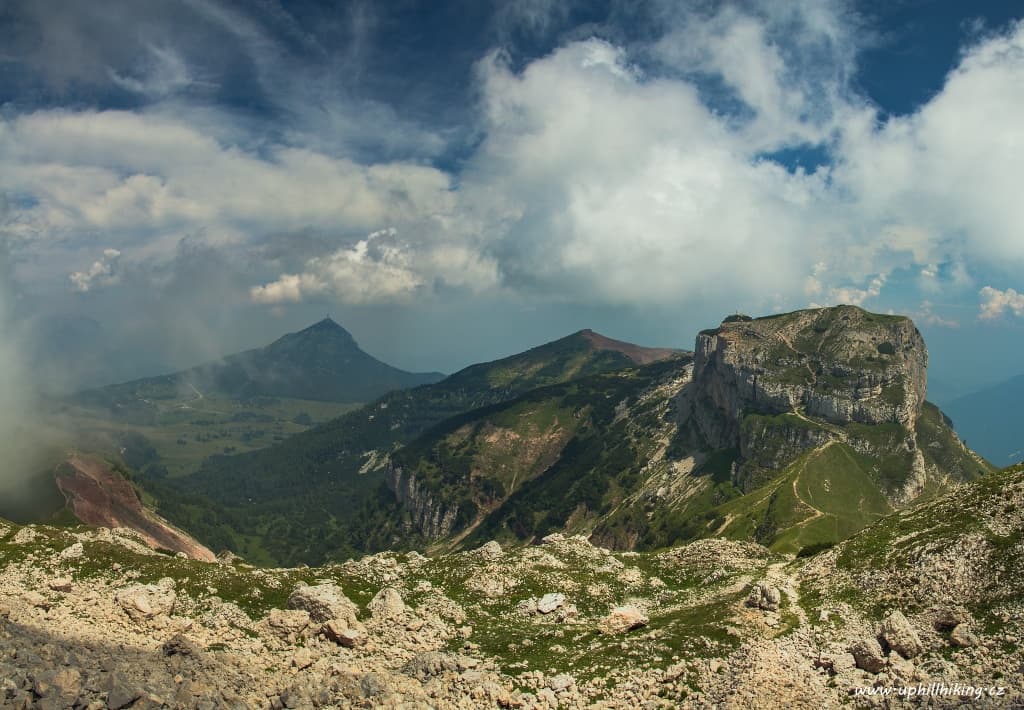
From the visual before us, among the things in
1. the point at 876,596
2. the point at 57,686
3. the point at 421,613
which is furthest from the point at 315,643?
the point at 876,596

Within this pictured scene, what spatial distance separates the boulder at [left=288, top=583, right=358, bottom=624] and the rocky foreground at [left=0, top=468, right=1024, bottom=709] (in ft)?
0.51

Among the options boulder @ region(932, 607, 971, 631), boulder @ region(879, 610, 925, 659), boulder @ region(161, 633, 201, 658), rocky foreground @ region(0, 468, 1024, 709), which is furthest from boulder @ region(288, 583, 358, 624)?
boulder @ region(932, 607, 971, 631)

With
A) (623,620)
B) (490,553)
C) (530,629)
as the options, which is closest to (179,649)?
(530,629)

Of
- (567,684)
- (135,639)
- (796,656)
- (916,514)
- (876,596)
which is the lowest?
(135,639)

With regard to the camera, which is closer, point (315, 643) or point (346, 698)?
point (346, 698)

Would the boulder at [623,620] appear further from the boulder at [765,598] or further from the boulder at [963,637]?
the boulder at [963,637]

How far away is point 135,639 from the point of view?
150 ft

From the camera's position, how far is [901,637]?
41969 millimetres

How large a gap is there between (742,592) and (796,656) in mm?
14474

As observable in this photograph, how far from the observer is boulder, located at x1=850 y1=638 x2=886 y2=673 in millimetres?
40438

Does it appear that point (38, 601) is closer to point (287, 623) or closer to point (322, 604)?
point (287, 623)

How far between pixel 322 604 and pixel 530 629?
18.1m

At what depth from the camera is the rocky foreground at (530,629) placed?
37.3 m

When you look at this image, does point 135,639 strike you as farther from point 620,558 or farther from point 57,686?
point 620,558
